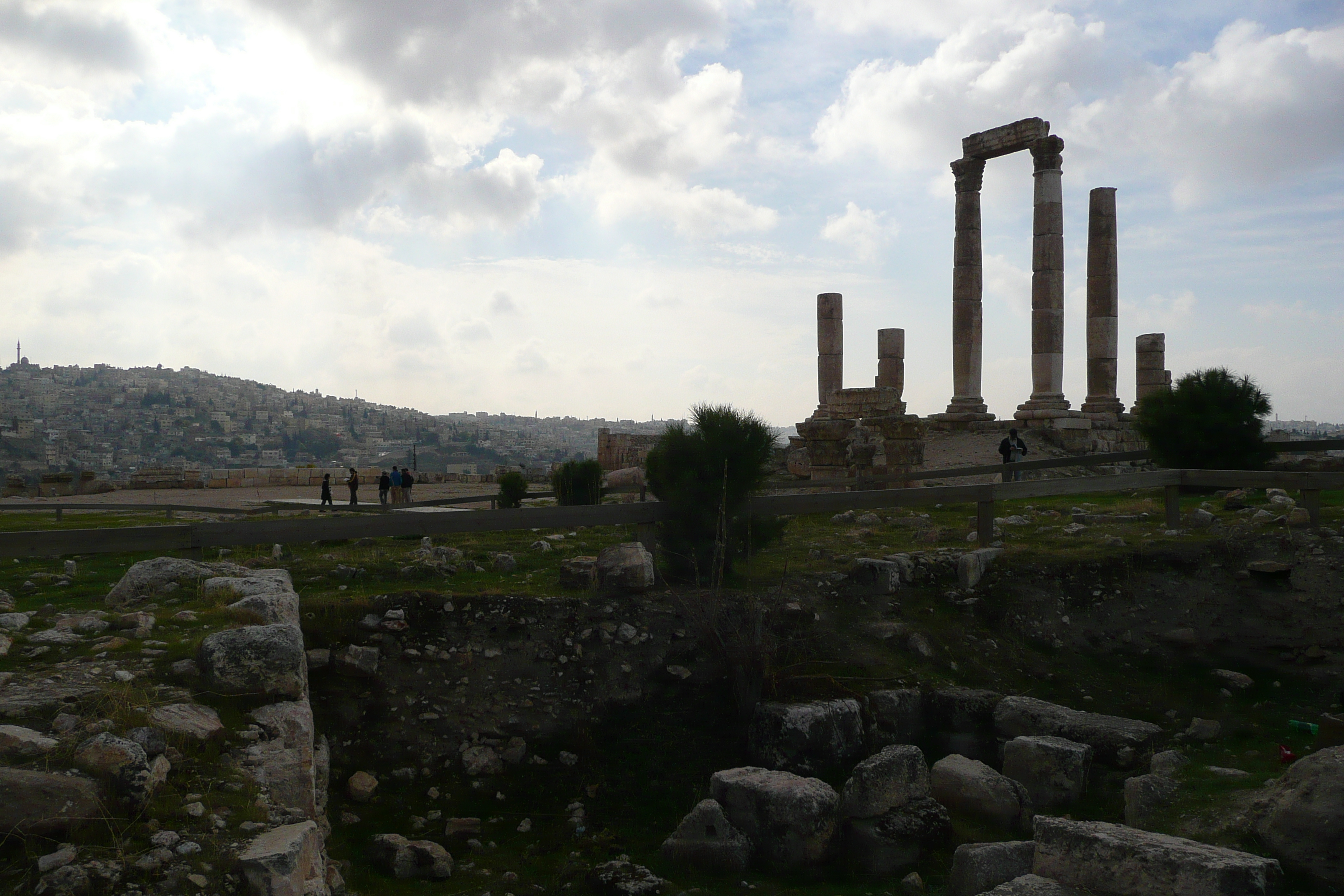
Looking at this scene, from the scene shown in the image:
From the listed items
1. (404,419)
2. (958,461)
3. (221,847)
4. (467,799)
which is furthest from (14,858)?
(404,419)

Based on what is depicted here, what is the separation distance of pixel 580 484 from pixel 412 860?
1056 centimetres

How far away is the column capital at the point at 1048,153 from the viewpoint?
24.6 meters

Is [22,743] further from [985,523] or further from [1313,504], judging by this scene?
[1313,504]

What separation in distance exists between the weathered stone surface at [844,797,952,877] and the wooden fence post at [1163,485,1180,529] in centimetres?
646

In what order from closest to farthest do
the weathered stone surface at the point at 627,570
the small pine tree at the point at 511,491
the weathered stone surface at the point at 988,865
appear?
the weathered stone surface at the point at 988,865 → the weathered stone surface at the point at 627,570 → the small pine tree at the point at 511,491

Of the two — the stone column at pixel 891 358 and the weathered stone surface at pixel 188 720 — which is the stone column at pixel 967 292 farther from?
the weathered stone surface at pixel 188 720

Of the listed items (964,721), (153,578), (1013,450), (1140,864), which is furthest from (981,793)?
(1013,450)

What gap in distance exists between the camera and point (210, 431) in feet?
228

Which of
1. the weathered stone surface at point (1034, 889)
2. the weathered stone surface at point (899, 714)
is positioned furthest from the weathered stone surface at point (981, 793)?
the weathered stone surface at point (1034, 889)

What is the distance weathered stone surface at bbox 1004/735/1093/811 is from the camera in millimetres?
5844

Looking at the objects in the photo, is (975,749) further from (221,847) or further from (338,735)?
(221,847)

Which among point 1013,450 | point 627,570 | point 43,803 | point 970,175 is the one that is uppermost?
point 970,175

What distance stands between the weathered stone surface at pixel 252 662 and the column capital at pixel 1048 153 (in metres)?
24.9

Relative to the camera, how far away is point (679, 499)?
848 centimetres
